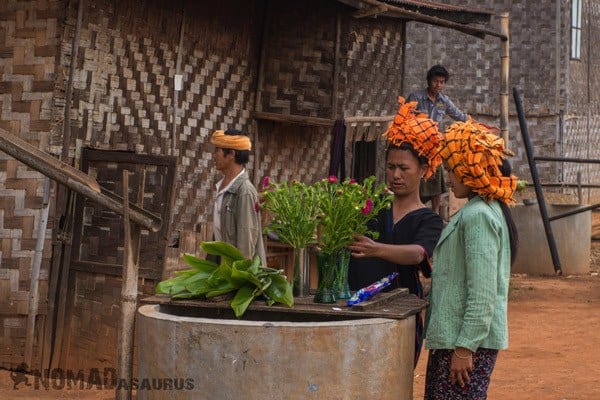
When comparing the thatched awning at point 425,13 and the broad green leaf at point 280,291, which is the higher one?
the thatched awning at point 425,13

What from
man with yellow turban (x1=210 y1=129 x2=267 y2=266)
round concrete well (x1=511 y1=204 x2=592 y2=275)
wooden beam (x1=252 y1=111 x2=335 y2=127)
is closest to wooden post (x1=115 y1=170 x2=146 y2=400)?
man with yellow turban (x1=210 y1=129 x2=267 y2=266)

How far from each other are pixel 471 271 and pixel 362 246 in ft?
1.57

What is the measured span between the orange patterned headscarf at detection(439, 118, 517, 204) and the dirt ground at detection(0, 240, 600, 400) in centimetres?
323

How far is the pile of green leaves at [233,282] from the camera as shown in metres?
3.87

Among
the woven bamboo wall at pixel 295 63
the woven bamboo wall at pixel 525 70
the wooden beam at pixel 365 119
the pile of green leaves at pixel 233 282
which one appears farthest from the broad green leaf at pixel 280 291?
the woven bamboo wall at pixel 525 70

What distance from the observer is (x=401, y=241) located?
14.2 ft

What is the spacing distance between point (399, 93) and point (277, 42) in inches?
96.5

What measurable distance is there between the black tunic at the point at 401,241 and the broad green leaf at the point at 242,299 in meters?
0.67

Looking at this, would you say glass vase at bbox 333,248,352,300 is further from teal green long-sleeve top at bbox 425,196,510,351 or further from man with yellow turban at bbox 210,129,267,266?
man with yellow turban at bbox 210,129,267,266

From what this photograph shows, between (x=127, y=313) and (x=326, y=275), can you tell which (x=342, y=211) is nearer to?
(x=326, y=275)

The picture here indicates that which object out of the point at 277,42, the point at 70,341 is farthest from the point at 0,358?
the point at 277,42

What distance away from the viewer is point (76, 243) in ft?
23.7

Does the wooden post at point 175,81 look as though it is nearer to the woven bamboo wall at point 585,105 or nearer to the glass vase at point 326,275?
the glass vase at point 326,275

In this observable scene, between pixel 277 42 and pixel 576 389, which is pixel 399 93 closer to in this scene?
pixel 277 42
